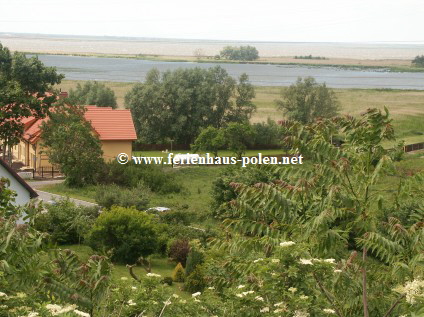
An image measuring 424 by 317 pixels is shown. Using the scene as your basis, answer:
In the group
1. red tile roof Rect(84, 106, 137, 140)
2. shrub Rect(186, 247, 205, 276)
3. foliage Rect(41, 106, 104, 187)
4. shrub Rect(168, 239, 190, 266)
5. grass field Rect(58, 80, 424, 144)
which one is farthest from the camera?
grass field Rect(58, 80, 424, 144)

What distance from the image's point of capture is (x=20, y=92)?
53.8 metres

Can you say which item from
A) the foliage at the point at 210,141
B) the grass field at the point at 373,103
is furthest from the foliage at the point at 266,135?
the foliage at the point at 210,141

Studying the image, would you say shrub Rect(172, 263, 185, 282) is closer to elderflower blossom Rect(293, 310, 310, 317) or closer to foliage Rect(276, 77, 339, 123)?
elderflower blossom Rect(293, 310, 310, 317)

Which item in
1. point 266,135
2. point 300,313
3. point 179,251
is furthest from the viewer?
point 266,135

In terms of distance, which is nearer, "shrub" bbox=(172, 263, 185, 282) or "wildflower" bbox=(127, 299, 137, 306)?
"wildflower" bbox=(127, 299, 137, 306)

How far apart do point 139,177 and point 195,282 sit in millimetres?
28970

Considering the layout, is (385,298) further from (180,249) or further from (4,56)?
(4,56)

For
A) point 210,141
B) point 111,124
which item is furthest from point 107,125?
point 210,141

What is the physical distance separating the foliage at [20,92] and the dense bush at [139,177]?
650 cm

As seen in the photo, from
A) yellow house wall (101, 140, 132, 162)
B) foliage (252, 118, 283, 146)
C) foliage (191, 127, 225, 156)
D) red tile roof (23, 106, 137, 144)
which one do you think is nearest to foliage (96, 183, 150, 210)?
red tile roof (23, 106, 137, 144)

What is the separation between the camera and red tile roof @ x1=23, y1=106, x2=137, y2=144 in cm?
6006

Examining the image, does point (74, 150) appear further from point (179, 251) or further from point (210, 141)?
point (179, 251)

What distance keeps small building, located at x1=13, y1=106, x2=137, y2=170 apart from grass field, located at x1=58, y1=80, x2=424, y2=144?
93.4 ft

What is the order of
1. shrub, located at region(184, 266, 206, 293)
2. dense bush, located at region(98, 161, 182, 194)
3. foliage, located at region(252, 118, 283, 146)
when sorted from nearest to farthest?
shrub, located at region(184, 266, 206, 293) → dense bush, located at region(98, 161, 182, 194) → foliage, located at region(252, 118, 283, 146)
